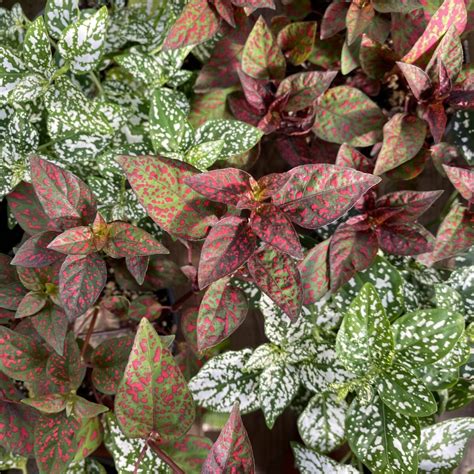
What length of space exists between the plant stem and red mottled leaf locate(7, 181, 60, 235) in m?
0.31

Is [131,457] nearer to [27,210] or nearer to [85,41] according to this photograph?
[27,210]

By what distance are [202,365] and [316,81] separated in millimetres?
479

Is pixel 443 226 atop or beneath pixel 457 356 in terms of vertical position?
atop

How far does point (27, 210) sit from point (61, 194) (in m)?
0.14

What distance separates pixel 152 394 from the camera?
0.69m

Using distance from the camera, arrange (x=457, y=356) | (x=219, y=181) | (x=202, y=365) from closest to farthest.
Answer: (x=219, y=181) < (x=457, y=356) < (x=202, y=365)

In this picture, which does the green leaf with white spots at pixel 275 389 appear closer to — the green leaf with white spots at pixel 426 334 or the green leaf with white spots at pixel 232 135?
the green leaf with white spots at pixel 426 334

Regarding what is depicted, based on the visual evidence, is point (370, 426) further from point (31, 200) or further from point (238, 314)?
point (31, 200)

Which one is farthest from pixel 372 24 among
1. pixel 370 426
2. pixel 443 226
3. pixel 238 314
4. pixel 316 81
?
pixel 370 426

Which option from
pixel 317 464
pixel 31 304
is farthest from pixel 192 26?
pixel 317 464

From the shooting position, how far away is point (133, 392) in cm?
68

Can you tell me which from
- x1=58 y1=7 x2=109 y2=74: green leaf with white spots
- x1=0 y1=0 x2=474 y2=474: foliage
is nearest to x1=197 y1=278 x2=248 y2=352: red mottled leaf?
x1=0 y1=0 x2=474 y2=474: foliage

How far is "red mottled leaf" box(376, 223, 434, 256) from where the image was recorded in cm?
77

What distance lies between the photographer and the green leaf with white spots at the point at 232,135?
2.57ft
